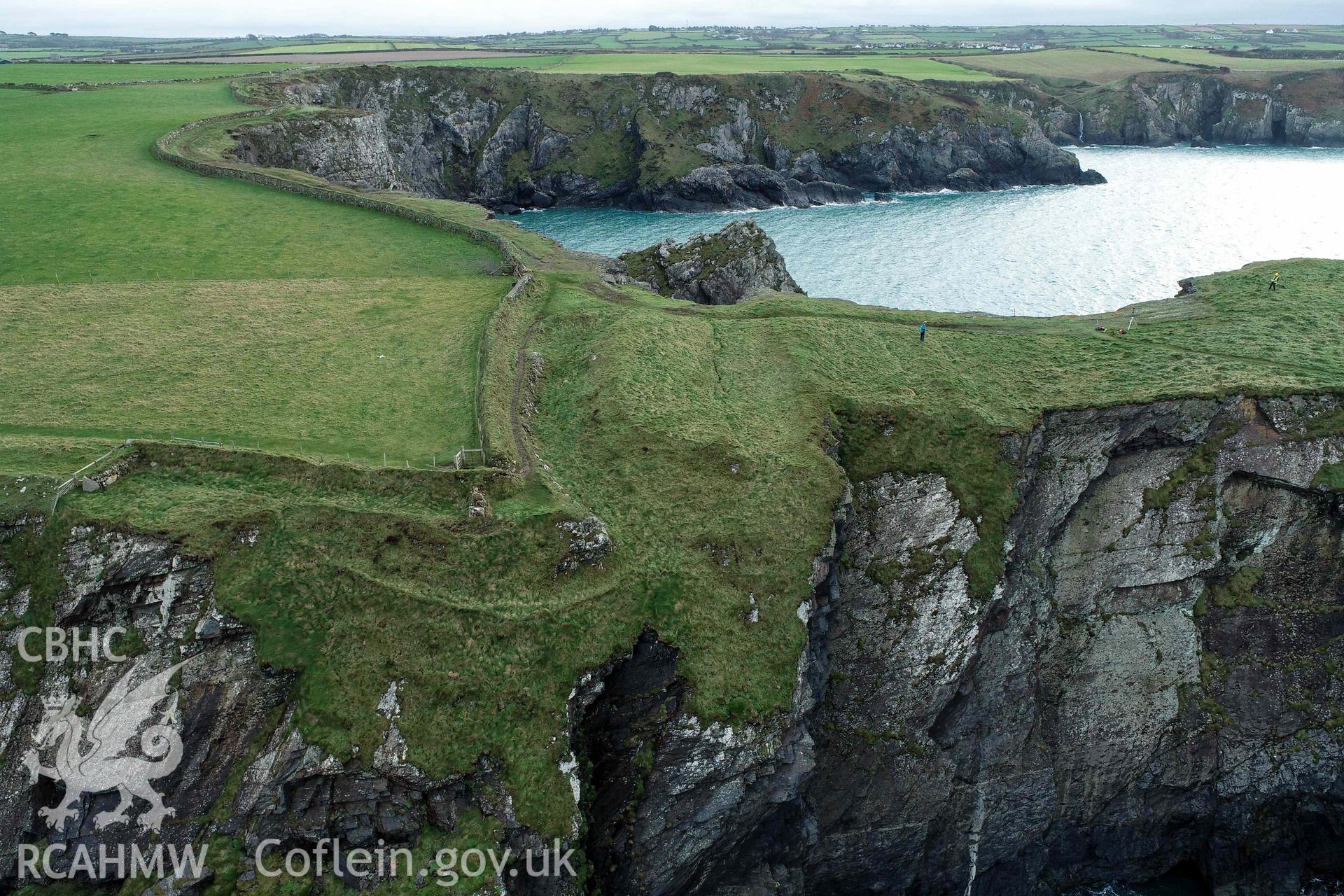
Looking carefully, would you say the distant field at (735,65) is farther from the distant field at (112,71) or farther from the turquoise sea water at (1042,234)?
the distant field at (112,71)

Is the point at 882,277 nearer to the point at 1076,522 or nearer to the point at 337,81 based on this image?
the point at 1076,522

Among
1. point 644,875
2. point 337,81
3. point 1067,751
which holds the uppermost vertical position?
point 337,81

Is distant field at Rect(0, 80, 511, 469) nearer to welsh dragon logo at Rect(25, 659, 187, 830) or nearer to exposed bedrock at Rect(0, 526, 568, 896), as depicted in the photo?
exposed bedrock at Rect(0, 526, 568, 896)

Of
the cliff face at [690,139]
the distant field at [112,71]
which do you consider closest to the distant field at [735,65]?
the cliff face at [690,139]

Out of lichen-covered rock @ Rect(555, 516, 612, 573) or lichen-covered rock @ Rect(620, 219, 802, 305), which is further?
lichen-covered rock @ Rect(620, 219, 802, 305)

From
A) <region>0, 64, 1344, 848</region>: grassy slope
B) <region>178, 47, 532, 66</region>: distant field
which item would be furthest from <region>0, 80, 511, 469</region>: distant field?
<region>178, 47, 532, 66</region>: distant field

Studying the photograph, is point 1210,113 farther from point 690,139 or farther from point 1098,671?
point 1098,671

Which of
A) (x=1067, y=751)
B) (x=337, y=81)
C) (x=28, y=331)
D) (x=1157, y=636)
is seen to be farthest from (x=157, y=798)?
(x=337, y=81)

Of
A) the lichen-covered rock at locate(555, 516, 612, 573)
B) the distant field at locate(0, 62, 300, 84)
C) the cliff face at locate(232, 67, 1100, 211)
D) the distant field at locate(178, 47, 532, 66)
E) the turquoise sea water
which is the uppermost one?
the distant field at locate(178, 47, 532, 66)
